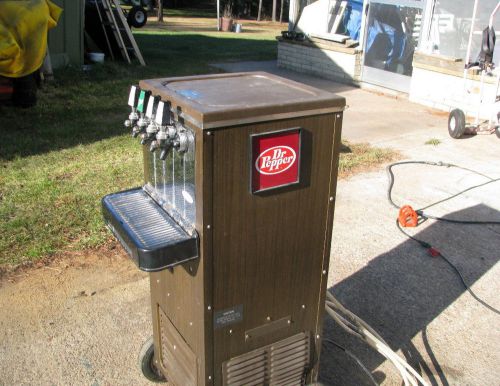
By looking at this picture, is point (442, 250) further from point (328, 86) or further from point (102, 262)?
point (328, 86)

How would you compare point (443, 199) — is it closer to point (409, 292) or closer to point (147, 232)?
point (409, 292)

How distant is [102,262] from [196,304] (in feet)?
6.23

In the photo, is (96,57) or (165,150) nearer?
(165,150)

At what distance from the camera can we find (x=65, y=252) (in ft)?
12.5

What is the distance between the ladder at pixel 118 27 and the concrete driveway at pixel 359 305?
7980 mm

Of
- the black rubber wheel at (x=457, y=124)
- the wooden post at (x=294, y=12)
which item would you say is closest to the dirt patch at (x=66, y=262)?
the black rubber wheel at (x=457, y=124)

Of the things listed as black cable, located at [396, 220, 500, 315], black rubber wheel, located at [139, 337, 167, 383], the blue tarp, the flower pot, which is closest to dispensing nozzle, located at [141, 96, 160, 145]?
black rubber wheel, located at [139, 337, 167, 383]

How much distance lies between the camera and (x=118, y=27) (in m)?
11.8

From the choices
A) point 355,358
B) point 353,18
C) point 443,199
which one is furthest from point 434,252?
point 353,18

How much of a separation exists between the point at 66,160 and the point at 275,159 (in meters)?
4.29

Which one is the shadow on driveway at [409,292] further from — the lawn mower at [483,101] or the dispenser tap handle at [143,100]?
the lawn mower at [483,101]

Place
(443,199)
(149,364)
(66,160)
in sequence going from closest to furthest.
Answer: (149,364), (443,199), (66,160)

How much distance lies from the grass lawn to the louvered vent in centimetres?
210

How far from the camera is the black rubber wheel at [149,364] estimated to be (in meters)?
2.63
